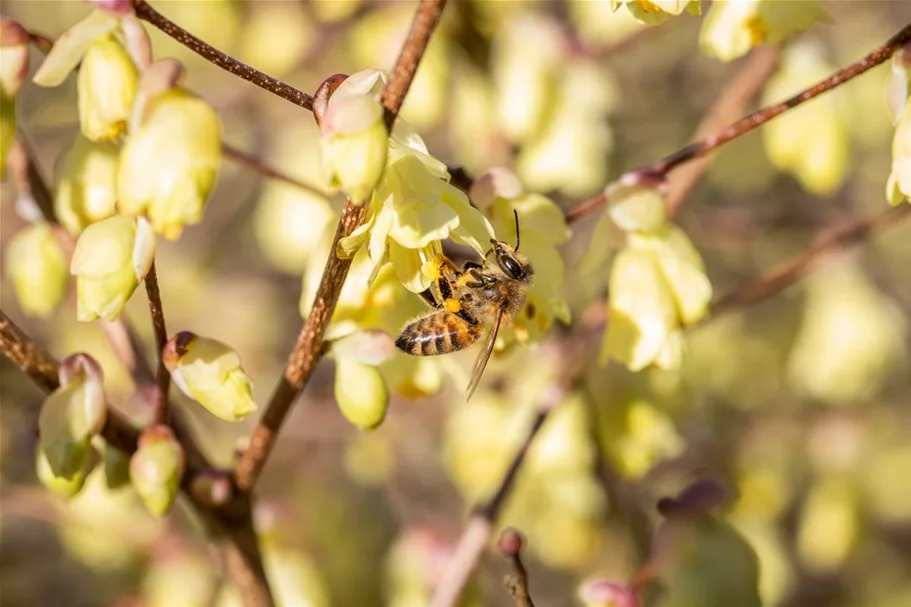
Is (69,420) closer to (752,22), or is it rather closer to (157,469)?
(157,469)

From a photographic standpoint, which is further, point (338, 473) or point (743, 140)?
point (338, 473)

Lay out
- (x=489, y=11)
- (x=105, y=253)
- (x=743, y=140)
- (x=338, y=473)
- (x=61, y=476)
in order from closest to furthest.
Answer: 1. (x=105, y=253)
2. (x=61, y=476)
3. (x=489, y=11)
4. (x=743, y=140)
5. (x=338, y=473)

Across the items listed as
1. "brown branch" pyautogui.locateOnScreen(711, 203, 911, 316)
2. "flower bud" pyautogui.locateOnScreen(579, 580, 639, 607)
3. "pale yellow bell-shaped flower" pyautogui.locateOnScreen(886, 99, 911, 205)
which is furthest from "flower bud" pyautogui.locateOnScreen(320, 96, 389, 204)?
"brown branch" pyautogui.locateOnScreen(711, 203, 911, 316)

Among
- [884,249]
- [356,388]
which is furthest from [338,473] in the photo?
[356,388]

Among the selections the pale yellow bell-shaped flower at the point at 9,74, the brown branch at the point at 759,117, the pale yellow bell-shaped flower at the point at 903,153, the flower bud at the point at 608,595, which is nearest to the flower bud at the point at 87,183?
the pale yellow bell-shaped flower at the point at 9,74

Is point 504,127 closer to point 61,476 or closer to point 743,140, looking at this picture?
point 743,140

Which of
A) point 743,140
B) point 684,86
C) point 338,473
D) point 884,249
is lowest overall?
point 338,473

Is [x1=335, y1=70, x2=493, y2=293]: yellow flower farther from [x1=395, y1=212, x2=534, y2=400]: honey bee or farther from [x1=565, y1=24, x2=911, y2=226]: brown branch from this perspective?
[x1=565, y1=24, x2=911, y2=226]: brown branch
